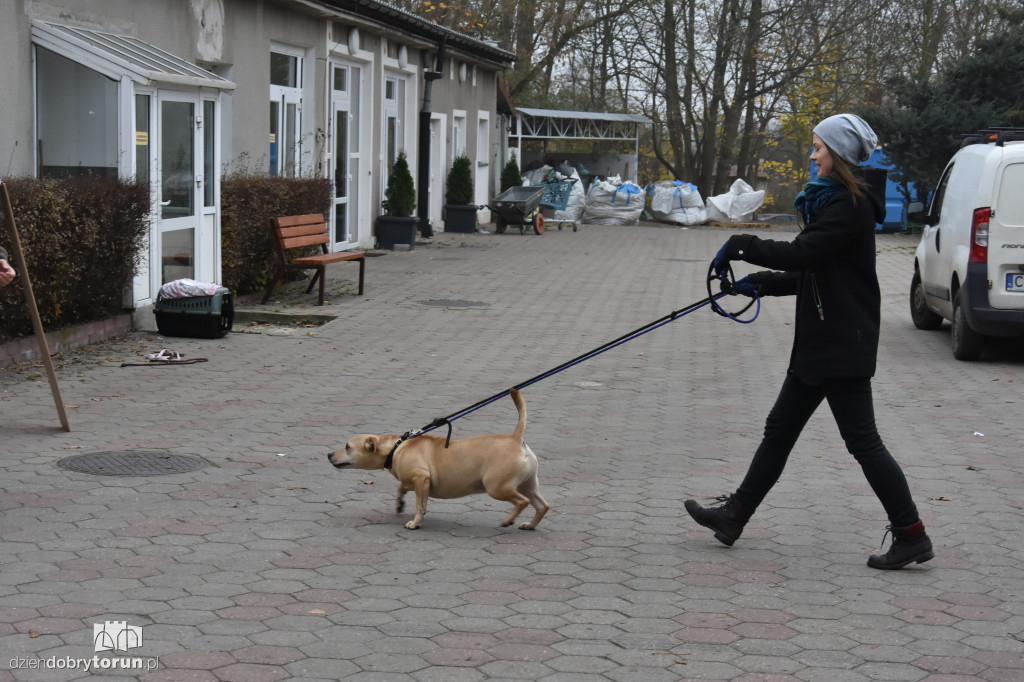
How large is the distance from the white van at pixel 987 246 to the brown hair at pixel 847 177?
247 inches

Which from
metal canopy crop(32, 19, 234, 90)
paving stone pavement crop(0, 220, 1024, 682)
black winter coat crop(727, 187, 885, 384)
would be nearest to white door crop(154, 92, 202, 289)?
metal canopy crop(32, 19, 234, 90)

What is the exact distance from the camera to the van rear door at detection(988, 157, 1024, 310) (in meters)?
10.7

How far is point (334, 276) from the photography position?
58.0ft

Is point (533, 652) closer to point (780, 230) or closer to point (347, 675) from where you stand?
point (347, 675)

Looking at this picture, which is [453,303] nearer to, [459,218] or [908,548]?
[908,548]

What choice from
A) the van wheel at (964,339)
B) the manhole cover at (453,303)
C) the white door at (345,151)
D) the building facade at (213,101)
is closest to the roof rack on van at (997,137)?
the van wheel at (964,339)

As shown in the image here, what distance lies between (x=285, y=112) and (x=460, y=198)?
10.3 m

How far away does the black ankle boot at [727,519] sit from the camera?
5.48 m

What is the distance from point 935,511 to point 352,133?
→ 16677mm

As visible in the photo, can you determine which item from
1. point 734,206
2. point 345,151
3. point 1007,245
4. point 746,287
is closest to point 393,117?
point 345,151

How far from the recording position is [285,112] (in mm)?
18125

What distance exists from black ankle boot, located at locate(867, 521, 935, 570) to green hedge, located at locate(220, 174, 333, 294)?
9.64 m

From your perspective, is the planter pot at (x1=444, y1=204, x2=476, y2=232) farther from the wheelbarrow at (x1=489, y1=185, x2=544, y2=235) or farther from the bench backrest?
the bench backrest

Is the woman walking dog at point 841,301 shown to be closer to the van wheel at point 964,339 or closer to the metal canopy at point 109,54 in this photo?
the van wheel at point 964,339
